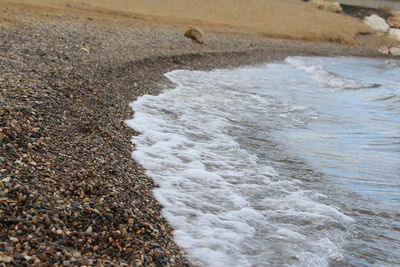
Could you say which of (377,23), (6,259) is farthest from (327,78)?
(377,23)

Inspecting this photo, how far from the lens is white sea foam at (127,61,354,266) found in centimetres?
404

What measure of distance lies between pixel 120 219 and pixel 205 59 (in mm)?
12323

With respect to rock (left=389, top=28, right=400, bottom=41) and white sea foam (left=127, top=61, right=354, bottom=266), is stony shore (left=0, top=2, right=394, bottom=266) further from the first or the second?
rock (left=389, top=28, right=400, bottom=41)

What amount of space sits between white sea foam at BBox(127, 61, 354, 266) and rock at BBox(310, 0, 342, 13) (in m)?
29.0

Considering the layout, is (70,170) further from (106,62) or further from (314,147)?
(106,62)

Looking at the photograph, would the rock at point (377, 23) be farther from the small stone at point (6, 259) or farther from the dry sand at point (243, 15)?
the small stone at point (6, 259)

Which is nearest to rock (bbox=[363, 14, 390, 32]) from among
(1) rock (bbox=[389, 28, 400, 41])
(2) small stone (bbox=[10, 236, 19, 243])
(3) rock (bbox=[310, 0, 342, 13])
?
(1) rock (bbox=[389, 28, 400, 41])

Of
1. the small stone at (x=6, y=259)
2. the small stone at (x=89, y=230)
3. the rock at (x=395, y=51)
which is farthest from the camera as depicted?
the rock at (x=395, y=51)

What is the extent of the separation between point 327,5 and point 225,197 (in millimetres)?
33375

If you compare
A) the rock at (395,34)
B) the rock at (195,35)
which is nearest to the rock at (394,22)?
the rock at (395,34)

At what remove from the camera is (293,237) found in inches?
169

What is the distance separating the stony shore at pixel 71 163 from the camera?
3.37 meters

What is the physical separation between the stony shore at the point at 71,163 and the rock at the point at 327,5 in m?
27.3

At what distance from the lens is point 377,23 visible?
34094 millimetres
